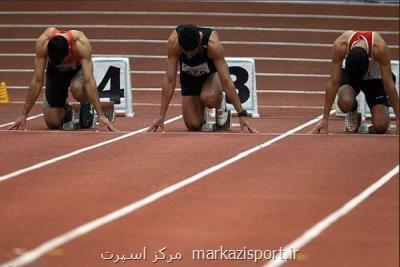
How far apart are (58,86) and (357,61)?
3.01m

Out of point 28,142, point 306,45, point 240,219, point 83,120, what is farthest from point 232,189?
point 306,45

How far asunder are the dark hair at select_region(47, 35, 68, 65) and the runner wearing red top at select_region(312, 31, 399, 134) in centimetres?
241

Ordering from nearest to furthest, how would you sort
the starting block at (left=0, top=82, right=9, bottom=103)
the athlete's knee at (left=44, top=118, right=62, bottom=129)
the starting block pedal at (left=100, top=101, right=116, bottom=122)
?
1. the athlete's knee at (left=44, top=118, right=62, bottom=129)
2. the starting block pedal at (left=100, top=101, right=116, bottom=122)
3. the starting block at (left=0, top=82, right=9, bottom=103)

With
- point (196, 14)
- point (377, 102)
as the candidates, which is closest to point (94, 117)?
point (377, 102)

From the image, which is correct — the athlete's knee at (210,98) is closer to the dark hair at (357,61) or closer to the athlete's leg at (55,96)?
the dark hair at (357,61)

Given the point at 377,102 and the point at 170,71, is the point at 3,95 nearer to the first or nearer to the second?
the point at 170,71

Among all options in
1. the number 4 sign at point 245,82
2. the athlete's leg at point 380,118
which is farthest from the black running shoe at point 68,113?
the athlete's leg at point 380,118

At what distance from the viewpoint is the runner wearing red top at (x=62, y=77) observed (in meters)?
12.4

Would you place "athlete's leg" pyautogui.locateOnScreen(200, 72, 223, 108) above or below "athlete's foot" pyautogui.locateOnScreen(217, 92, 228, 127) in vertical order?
above

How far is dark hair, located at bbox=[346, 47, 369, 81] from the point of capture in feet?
38.3

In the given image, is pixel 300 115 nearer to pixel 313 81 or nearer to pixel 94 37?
pixel 313 81

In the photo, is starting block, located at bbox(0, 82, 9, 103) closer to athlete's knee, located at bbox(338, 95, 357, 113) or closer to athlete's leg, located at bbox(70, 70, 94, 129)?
athlete's leg, located at bbox(70, 70, 94, 129)

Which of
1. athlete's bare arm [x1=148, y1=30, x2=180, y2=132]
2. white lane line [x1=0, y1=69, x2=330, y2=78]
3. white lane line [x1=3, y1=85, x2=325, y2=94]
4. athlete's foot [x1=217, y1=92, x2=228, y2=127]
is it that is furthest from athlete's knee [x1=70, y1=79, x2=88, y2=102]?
white lane line [x1=0, y1=69, x2=330, y2=78]

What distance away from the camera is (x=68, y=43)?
485 inches
